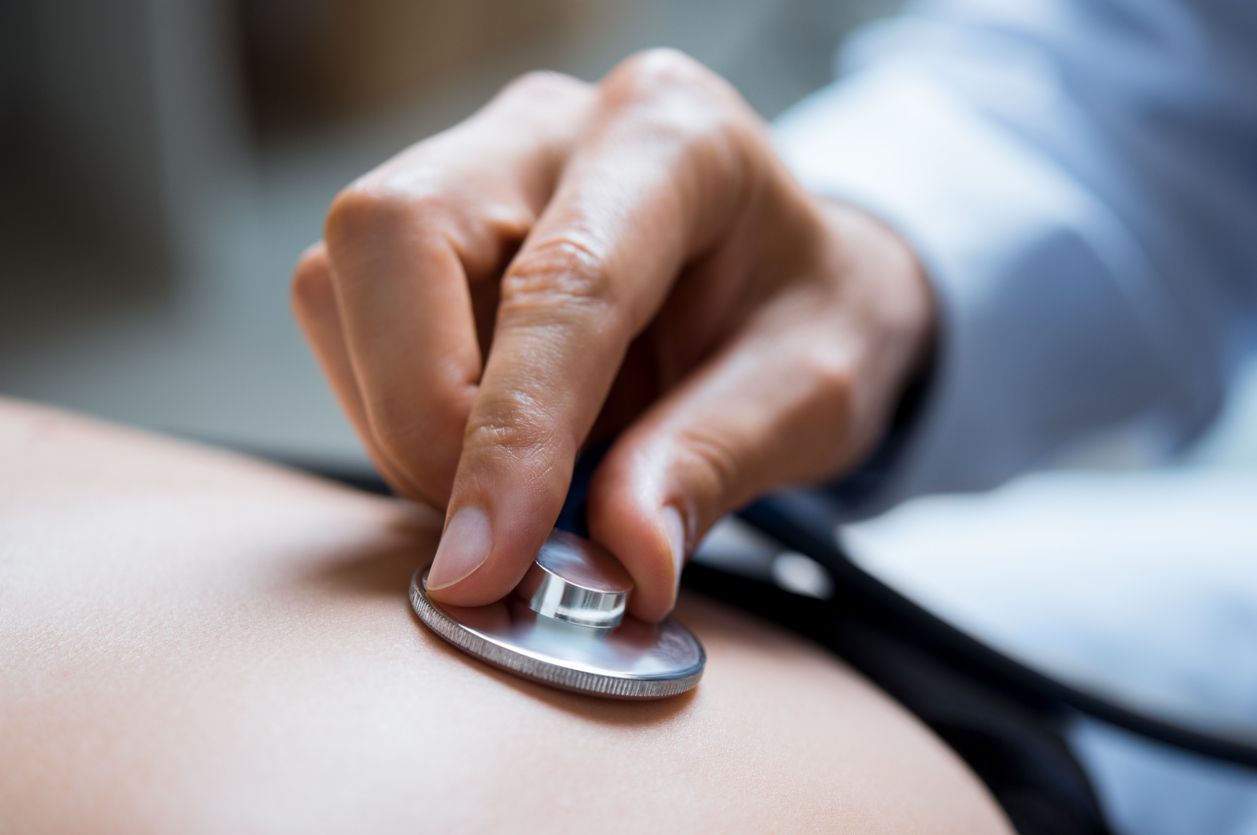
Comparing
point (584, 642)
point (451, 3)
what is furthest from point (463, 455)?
point (451, 3)

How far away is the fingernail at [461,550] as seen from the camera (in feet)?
1.19

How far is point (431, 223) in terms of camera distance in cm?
45

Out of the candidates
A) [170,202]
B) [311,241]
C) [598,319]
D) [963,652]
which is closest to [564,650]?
[598,319]

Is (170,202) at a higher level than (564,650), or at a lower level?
lower

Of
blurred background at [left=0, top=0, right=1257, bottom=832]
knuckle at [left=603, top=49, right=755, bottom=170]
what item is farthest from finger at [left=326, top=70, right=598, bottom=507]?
blurred background at [left=0, top=0, right=1257, bottom=832]

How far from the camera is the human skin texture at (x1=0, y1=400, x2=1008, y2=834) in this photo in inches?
10.9

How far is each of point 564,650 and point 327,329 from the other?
0.21 m

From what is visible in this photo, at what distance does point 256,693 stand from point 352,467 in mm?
336

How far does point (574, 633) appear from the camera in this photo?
37 centimetres

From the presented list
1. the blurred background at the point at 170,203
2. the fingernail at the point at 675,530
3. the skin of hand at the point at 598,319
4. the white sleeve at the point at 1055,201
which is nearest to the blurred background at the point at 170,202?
the blurred background at the point at 170,203

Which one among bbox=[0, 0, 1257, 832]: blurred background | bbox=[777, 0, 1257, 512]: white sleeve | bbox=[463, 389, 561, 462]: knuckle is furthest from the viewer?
bbox=[777, 0, 1257, 512]: white sleeve

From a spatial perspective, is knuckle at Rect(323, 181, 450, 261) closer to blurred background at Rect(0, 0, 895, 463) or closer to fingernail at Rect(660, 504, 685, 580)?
fingernail at Rect(660, 504, 685, 580)

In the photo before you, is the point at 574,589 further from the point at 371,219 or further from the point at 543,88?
the point at 543,88

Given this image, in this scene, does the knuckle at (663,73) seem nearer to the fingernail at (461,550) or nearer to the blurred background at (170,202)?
the fingernail at (461,550)
